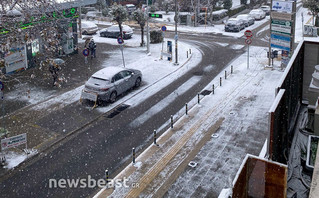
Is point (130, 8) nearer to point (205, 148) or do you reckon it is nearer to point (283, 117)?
point (205, 148)

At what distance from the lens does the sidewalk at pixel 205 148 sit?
11742 mm

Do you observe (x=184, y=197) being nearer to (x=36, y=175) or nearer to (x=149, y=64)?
(x=36, y=175)

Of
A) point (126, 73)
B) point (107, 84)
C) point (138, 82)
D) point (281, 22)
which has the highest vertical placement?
point (281, 22)

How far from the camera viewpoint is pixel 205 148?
46.7 feet

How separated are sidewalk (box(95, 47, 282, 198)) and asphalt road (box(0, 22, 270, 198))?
853 millimetres

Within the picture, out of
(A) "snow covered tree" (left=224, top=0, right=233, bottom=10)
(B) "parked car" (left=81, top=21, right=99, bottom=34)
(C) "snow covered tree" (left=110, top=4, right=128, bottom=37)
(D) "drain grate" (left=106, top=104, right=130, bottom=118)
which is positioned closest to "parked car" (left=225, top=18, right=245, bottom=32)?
(A) "snow covered tree" (left=224, top=0, right=233, bottom=10)

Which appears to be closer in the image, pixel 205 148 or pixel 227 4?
pixel 205 148

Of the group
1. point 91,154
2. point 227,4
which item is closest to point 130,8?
point 227,4

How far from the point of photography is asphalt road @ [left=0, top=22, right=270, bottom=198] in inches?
473

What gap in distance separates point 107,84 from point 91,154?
18.0ft

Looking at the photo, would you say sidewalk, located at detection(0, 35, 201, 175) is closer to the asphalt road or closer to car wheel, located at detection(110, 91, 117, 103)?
car wheel, located at detection(110, 91, 117, 103)

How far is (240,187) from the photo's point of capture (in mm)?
6258

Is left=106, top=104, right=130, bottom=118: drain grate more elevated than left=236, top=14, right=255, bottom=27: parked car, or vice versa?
left=236, top=14, right=255, bottom=27: parked car

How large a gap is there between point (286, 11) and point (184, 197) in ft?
55.8
